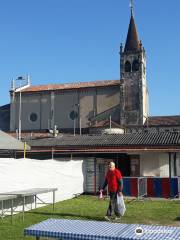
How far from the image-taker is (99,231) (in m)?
7.18

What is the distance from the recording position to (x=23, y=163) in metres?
15.9

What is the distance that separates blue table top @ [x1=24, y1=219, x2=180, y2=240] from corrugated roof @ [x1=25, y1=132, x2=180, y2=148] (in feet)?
55.7

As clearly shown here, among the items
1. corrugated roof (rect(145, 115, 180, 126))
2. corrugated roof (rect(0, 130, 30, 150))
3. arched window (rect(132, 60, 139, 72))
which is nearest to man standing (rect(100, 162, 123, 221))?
corrugated roof (rect(0, 130, 30, 150))

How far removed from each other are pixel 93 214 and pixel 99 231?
22.1 feet

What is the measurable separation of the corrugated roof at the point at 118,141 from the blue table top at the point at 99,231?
55.7 feet

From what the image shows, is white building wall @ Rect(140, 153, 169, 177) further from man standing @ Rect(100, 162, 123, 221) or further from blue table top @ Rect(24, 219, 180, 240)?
blue table top @ Rect(24, 219, 180, 240)

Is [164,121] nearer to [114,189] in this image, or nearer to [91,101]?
[91,101]

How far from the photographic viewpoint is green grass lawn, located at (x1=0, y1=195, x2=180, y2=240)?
11273 millimetres

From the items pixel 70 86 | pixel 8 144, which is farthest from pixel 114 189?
pixel 70 86

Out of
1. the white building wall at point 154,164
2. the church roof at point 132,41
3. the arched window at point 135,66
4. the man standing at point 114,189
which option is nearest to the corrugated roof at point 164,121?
the arched window at point 135,66

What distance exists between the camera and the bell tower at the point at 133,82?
201 ft

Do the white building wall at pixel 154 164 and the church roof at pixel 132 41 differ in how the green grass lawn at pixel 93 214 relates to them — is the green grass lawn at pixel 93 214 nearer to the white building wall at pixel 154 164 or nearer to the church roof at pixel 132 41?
the white building wall at pixel 154 164

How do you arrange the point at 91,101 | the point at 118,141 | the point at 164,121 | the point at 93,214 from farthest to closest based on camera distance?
the point at 91,101 → the point at 164,121 → the point at 118,141 → the point at 93,214

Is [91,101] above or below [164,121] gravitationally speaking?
above
